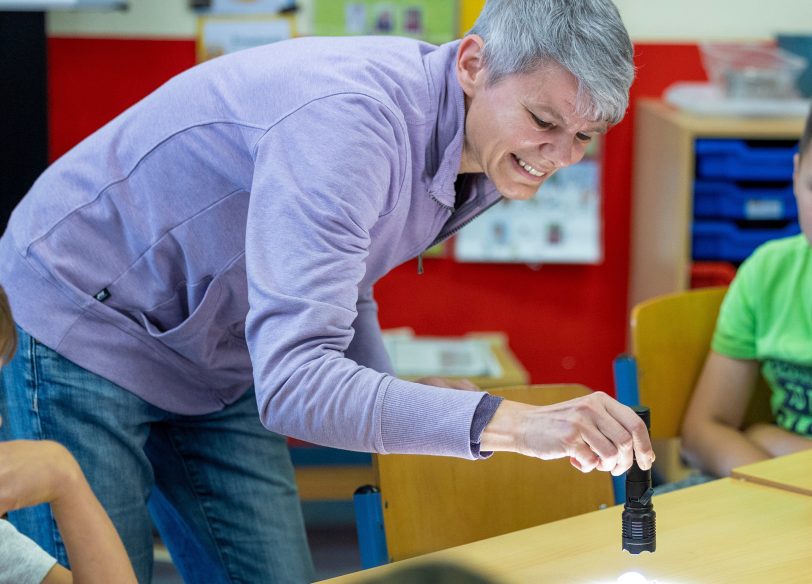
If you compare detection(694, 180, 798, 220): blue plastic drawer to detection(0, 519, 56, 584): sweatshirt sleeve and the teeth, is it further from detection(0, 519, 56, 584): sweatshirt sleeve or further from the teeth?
detection(0, 519, 56, 584): sweatshirt sleeve

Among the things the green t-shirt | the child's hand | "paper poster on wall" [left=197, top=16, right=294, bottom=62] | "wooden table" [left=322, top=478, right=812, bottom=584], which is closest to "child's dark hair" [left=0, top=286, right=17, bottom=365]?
the child's hand

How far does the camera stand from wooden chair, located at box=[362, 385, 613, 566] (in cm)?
144

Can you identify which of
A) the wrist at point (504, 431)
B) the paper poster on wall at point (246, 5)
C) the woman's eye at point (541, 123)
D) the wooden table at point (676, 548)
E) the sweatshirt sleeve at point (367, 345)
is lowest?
the wooden table at point (676, 548)

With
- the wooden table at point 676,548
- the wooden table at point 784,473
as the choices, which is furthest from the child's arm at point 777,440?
the wooden table at point 676,548

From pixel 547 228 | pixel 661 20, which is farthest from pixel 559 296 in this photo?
pixel 661 20

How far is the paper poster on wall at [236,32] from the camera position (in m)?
3.07

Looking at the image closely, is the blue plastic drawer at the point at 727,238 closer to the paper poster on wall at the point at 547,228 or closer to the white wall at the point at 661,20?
the paper poster on wall at the point at 547,228

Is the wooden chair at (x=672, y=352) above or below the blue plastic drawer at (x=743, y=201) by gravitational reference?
below

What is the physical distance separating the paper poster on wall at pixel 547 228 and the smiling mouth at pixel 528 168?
1848mm

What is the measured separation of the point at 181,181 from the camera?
135 centimetres

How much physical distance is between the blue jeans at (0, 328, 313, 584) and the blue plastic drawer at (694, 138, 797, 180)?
5.37ft

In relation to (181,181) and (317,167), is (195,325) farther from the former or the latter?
(317,167)

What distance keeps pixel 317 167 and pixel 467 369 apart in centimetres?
174

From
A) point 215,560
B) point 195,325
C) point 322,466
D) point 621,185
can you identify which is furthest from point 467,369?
point 195,325
